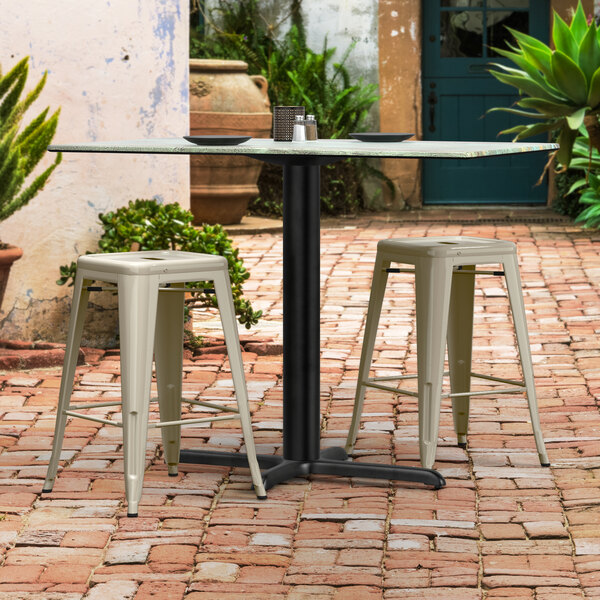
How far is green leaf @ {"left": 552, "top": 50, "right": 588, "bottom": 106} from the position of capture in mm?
8406

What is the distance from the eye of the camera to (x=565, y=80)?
8.73 meters

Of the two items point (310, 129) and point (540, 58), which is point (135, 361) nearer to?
point (310, 129)

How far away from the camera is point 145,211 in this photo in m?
6.16

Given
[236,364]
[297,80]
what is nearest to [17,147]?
[236,364]

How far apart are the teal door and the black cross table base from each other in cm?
825

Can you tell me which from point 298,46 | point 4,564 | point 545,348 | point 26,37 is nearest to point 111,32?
point 26,37

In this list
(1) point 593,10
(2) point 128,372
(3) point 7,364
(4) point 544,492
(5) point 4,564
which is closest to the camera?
(5) point 4,564

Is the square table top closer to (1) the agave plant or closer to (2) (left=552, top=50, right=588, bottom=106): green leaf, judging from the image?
(2) (left=552, top=50, right=588, bottom=106): green leaf

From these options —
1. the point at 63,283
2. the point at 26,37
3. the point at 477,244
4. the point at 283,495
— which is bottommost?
the point at 283,495

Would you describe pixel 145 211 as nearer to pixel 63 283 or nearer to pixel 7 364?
pixel 63 283

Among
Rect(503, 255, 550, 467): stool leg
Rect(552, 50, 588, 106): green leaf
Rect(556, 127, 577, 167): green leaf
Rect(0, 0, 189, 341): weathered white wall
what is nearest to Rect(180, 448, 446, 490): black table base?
Rect(503, 255, 550, 467): stool leg

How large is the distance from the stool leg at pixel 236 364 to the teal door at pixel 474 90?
854cm

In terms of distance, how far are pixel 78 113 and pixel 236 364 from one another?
8.52ft

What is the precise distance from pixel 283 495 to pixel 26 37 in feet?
9.75
